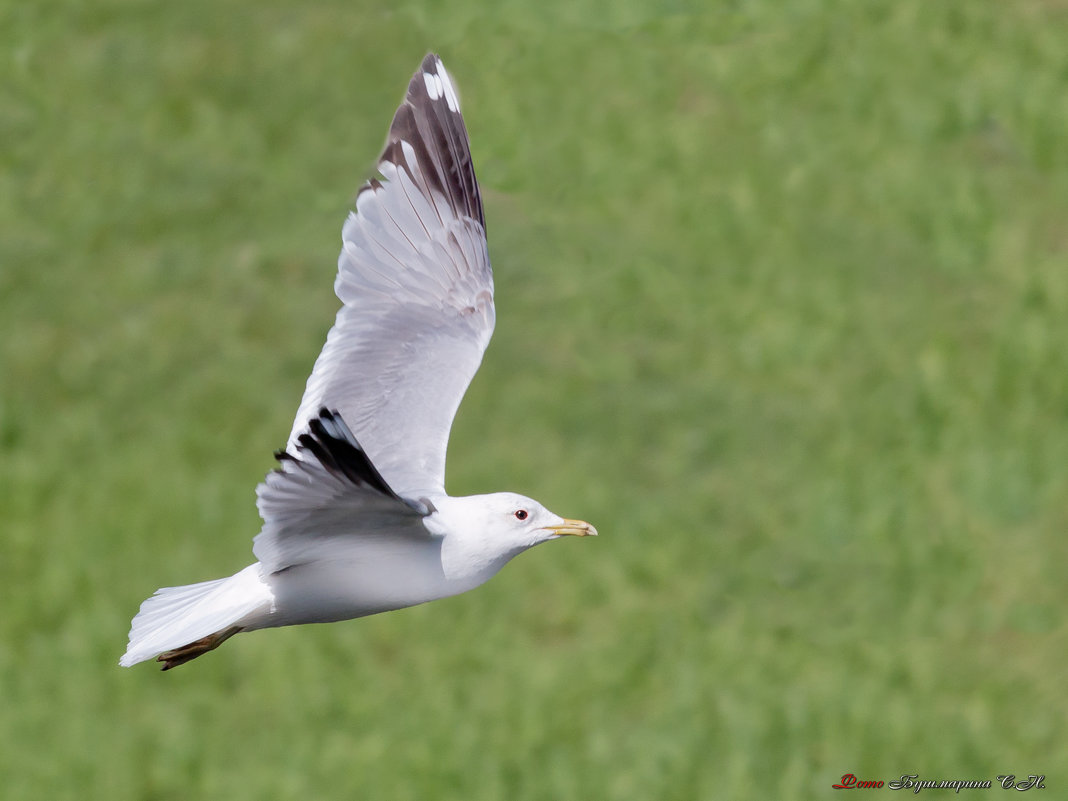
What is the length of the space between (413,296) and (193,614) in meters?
1.82

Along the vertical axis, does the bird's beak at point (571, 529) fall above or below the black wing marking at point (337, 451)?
below

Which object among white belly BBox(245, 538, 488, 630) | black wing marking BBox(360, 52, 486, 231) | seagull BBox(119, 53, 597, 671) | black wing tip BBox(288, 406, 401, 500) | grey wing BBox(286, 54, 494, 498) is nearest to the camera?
black wing tip BBox(288, 406, 401, 500)

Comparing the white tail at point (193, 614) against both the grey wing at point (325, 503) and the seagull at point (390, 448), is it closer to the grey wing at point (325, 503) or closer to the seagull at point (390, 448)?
the seagull at point (390, 448)

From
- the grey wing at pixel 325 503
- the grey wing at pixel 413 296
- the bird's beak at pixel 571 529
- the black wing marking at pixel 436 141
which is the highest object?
the black wing marking at pixel 436 141

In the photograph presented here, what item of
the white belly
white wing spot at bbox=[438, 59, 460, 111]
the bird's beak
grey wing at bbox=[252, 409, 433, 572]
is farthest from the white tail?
white wing spot at bbox=[438, 59, 460, 111]

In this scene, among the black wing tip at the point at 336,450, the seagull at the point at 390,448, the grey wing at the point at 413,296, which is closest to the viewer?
the black wing tip at the point at 336,450

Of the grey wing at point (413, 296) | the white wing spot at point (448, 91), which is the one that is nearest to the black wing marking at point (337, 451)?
the grey wing at point (413, 296)

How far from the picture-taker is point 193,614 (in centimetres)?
687

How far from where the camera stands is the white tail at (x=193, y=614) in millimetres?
6676

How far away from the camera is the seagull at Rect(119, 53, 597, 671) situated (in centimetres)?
618

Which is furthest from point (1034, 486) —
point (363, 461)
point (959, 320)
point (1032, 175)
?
point (363, 461)

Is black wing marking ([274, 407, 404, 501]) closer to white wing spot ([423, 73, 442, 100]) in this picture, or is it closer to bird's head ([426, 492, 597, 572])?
bird's head ([426, 492, 597, 572])

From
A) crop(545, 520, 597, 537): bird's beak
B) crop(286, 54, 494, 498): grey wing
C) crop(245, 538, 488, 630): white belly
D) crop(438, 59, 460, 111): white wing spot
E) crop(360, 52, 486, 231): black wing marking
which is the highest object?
crop(438, 59, 460, 111): white wing spot

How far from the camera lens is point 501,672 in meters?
14.1
